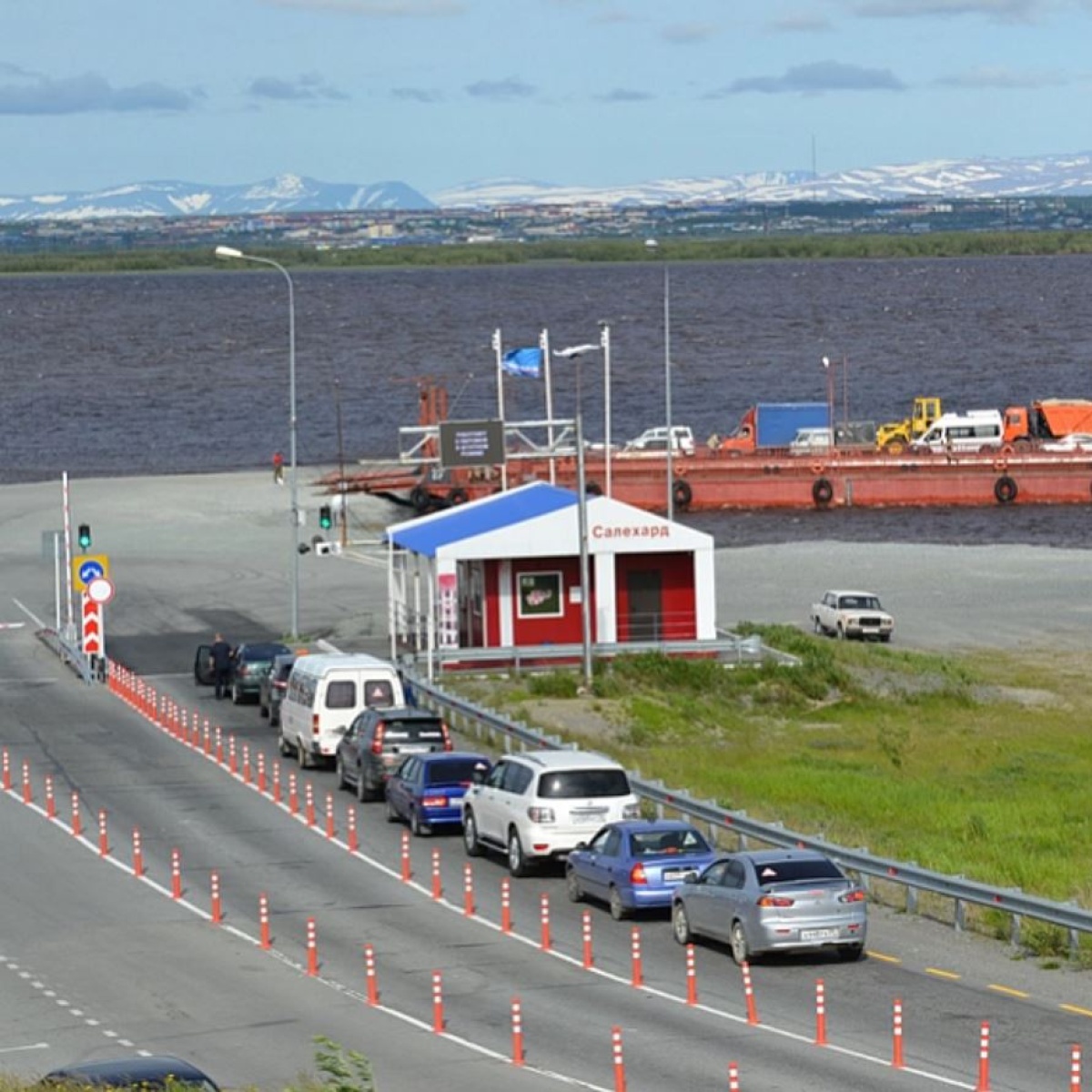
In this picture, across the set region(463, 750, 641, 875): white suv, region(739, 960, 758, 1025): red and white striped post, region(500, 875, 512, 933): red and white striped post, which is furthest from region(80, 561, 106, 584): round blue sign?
region(739, 960, 758, 1025): red and white striped post

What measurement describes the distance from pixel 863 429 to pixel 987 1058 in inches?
3465

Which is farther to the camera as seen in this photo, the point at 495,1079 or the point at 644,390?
the point at 644,390

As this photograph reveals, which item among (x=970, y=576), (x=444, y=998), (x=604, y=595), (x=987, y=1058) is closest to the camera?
(x=987, y=1058)

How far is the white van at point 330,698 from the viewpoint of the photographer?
135ft

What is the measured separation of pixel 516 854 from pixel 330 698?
30.3 feet

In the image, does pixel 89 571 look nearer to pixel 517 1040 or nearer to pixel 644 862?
pixel 644 862

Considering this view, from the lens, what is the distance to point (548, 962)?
27.6 meters

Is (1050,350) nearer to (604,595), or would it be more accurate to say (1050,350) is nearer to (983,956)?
(604,595)

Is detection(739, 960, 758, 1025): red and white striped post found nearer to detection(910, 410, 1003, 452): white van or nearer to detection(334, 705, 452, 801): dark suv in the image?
detection(334, 705, 452, 801): dark suv

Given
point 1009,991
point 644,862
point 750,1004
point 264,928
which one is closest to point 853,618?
point 644,862

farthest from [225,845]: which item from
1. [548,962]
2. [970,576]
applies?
[970,576]

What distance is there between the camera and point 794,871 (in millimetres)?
26609

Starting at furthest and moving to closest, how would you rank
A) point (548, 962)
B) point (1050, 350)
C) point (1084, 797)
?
1. point (1050, 350)
2. point (1084, 797)
3. point (548, 962)

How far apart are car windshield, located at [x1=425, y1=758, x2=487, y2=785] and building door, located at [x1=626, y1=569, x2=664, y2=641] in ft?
60.1
